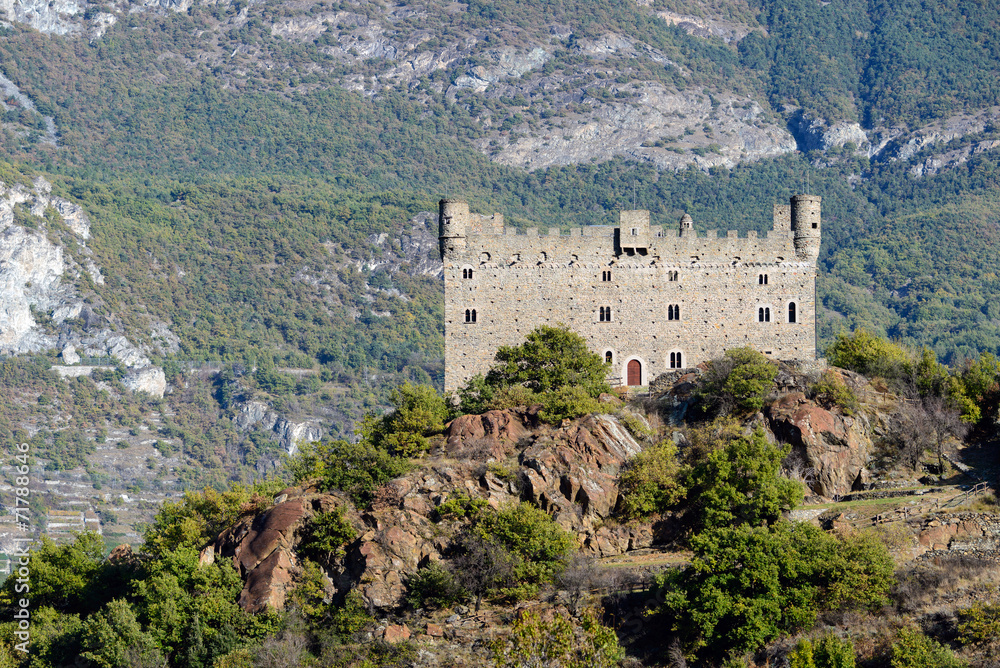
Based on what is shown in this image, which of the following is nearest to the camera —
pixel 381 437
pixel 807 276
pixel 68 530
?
pixel 381 437

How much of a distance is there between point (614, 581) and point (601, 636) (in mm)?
5849

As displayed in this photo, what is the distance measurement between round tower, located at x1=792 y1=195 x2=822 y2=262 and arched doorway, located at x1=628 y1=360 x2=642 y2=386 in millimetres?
10056

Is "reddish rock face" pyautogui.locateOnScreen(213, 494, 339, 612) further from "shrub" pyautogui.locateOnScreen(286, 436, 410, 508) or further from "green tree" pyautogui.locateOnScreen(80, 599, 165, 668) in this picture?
"green tree" pyautogui.locateOnScreen(80, 599, 165, 668)

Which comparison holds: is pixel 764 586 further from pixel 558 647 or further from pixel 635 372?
pixel 635 372

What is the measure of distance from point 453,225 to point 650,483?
2065 centimetres

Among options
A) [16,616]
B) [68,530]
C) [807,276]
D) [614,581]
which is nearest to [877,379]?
[807,276]

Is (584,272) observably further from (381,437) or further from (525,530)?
(525,530)

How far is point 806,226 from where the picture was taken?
8762 cm

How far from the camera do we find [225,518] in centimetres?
7738

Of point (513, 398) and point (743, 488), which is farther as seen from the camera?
point (513, 398)

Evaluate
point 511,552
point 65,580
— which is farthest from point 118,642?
point 511,552

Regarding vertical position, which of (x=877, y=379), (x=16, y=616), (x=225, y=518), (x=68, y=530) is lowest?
(x=68, y=530)

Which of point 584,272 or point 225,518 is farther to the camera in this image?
point 584,272

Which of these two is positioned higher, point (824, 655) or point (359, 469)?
point (359, 469)
